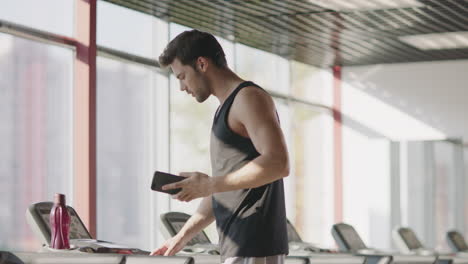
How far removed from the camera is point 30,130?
24.3 feet

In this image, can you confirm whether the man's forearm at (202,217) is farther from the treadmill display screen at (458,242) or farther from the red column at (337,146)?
the red column at (337,146)

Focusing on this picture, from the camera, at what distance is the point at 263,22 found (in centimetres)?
952

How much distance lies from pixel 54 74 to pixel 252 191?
5478 millimetres

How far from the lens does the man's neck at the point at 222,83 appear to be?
252 centimetres

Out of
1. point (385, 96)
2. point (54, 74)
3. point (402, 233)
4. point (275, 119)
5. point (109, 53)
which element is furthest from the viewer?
point (385, 96)

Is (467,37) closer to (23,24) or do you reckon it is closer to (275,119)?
(23,24)

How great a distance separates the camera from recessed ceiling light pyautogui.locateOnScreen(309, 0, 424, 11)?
856 cm

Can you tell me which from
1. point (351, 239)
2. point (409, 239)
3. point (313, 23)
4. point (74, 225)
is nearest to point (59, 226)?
point (74, 225)

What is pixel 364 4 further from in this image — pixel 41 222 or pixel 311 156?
pixel 41 222

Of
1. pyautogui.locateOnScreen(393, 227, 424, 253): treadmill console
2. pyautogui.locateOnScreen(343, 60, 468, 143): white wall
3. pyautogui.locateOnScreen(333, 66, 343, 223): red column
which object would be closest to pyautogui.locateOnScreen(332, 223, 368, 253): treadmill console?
pyautogui.locateOnScreen(393, 227, 424, 253): treadmill console

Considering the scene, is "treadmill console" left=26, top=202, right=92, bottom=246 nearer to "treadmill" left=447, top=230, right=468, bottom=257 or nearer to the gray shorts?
the gray shorts

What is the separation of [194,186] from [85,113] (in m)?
5.50

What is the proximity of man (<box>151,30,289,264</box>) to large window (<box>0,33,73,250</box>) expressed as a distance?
15.9ft

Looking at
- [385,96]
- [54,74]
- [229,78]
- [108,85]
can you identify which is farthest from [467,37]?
[229,78]
